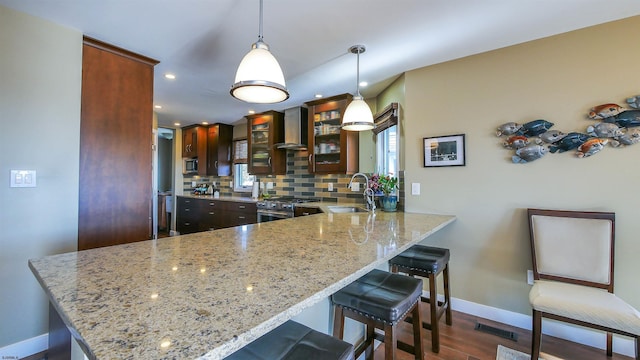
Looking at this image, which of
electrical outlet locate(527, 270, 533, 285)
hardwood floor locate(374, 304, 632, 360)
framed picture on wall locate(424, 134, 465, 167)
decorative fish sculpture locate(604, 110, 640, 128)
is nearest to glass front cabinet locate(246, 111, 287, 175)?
framed picture on wall locate(424, 134, 465, 167)

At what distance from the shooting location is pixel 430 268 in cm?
186

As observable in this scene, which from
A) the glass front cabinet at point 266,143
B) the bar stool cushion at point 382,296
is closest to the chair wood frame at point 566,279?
the bar stool cushion at point 382,296

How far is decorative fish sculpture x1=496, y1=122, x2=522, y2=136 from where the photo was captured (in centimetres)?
217

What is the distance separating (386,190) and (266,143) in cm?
248

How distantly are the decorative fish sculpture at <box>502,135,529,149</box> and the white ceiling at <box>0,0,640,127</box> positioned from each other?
0.76m

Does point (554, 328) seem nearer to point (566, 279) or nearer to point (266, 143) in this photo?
point (566, 279)

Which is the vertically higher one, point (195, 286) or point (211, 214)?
point (195, 286)

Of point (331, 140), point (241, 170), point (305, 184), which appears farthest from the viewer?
point (241, 170)

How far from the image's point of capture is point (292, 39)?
212cm

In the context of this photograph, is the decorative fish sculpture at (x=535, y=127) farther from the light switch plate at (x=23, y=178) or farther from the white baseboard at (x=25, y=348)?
the white baseboard at (x=25, y=348)

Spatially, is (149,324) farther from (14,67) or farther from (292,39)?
(14,67)

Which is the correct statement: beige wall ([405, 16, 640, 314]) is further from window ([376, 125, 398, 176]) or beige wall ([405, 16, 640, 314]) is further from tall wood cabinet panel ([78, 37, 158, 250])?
tall wood cabinet panel ([78, 37, 158, 250])

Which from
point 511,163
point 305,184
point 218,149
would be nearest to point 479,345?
point 511,163

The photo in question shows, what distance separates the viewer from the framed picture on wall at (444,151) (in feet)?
7.97
